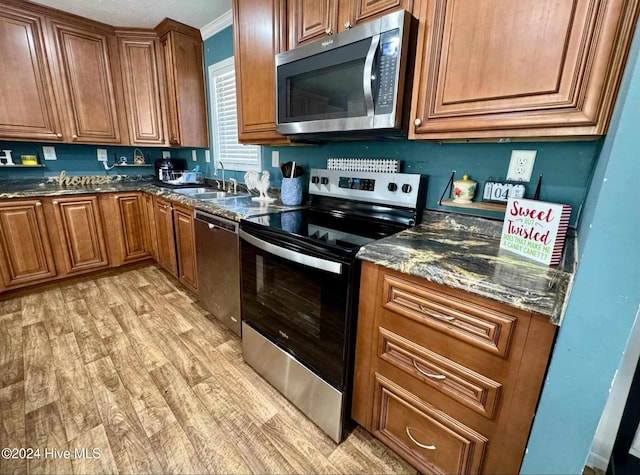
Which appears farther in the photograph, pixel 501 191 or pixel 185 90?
pixel 185 90

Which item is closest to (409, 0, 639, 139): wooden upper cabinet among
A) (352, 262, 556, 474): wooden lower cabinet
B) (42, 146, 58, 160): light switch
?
(352, 262, 556, 474): wooden lower cabinet

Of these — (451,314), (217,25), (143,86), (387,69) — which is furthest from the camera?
(143,86)

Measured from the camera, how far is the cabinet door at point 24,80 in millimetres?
2254

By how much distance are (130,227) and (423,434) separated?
3178 mm

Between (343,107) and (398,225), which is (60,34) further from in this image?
(398,225)

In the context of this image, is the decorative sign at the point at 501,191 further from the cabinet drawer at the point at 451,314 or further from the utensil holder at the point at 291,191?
the utensil holder at the point at 291,191

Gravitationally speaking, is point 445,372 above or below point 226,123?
below

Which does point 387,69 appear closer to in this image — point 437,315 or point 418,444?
point 437,315

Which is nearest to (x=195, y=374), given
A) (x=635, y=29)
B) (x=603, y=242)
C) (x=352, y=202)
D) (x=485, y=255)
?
(x=352, y=202)

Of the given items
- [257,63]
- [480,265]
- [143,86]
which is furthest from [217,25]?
[480,265]

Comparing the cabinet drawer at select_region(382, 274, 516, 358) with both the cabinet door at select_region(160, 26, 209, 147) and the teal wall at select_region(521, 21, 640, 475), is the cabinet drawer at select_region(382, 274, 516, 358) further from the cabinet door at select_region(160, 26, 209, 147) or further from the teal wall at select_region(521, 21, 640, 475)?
Result: the cabinet door at select_region(160, 26, 209, 147)

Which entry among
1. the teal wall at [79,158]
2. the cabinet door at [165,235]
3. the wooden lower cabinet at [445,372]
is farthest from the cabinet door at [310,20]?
the teal wall at [79,158]

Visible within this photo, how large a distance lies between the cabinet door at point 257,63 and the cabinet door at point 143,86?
154 cm

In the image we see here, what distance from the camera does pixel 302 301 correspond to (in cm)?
125
